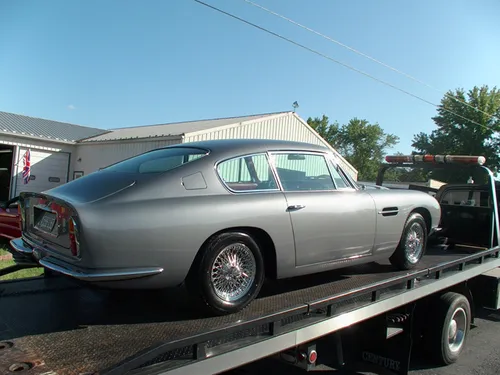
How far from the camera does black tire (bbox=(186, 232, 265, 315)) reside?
Answer: 8.91 feet

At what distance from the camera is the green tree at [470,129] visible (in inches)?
1469

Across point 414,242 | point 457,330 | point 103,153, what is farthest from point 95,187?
point 103,153

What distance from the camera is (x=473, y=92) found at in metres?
40.1

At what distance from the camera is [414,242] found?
4.51 metres

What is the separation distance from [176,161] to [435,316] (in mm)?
3241

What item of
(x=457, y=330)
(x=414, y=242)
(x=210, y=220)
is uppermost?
(x=210, y=220)

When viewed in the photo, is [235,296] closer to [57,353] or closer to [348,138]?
[57,353]

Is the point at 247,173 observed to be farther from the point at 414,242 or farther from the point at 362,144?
the point at 362,144

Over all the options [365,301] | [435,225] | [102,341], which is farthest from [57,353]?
[435,225]

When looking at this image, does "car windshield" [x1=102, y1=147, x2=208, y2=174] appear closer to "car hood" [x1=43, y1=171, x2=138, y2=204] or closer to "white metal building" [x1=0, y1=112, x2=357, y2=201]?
"car hood" [x1=43, y1=171, x2=138, y2=204]

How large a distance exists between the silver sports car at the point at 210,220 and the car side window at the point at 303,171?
0.04 feet

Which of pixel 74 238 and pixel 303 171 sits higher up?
pixel 303 171

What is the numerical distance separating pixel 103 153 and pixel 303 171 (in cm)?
1637

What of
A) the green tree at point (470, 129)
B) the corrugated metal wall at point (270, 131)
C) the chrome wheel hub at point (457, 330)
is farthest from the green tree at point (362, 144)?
the chrome wheel hub at point (457, 330)
